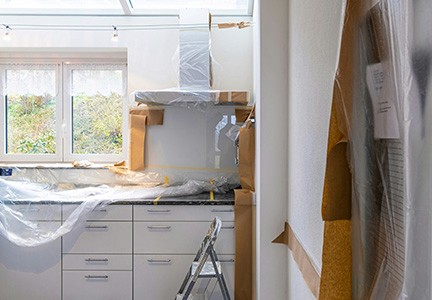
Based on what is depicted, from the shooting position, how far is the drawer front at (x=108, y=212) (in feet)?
8.32

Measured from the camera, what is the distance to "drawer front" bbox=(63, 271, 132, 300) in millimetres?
2537

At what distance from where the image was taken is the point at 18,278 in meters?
2.54

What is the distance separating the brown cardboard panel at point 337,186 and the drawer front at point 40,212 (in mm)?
2202

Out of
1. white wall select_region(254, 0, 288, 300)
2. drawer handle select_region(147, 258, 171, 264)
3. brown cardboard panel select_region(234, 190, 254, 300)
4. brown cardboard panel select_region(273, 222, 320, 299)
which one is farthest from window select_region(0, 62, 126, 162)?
brown cardboard panel select_region(273, 222, 320, 299)

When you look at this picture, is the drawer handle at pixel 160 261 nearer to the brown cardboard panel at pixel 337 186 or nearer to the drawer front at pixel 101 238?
the drawer front at pixel 101 238

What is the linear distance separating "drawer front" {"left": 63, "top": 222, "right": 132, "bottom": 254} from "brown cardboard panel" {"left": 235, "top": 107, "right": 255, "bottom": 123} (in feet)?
4.00

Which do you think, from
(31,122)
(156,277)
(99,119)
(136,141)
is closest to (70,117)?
(99,119)

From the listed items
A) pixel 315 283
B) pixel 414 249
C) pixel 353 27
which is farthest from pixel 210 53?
pixel 414 249

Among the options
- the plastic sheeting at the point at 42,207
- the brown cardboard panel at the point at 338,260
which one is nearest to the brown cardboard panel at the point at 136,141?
the plastic sheeting at the point at 42,207

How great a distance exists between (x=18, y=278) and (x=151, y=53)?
6.40 ft

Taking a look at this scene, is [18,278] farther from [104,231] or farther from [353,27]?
[353,27]

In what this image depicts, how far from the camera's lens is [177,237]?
8.45 ft

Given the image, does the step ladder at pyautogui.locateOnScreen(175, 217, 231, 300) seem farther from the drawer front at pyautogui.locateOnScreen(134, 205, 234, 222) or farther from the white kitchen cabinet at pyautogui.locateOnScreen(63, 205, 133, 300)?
the white kitchen cabinet at pyautogui.locateOnScreen(63, 205, 133, 300)

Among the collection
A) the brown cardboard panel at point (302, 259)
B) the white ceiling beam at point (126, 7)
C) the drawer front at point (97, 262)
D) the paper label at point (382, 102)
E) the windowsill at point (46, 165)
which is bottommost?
the drawer front at point (97, 262)
